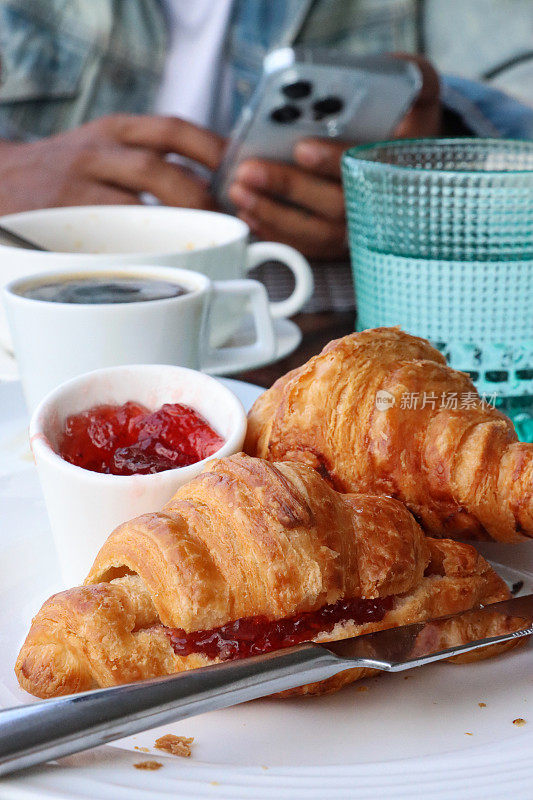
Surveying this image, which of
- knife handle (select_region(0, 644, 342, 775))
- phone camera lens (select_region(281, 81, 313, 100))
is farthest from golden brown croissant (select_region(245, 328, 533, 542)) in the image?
phone camera lens (select_region(281, 81, 313, 100))

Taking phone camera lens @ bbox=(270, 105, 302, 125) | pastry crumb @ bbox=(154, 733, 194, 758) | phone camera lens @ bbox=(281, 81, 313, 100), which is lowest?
pastry crumb @ bbox=(154, 733, 194, 758)

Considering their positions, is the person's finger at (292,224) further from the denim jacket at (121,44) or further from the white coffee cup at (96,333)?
the white coffee cup at (96,333)

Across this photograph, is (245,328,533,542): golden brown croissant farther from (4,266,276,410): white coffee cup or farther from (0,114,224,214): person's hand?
(0,114,224,214): person's hand

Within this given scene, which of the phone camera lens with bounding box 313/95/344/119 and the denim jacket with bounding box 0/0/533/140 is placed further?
the denim jacket with bounding box 0/0/533/140

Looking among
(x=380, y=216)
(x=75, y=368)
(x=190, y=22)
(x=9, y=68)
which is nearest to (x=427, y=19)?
(x=190, y=22)

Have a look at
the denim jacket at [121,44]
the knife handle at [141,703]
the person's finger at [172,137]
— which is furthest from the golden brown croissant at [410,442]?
the denim jacket at [121,44]

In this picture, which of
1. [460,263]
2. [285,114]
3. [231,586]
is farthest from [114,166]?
[231,586]

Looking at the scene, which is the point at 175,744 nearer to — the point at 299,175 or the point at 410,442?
the point at 410,442

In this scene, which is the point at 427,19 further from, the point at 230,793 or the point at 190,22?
the point at 230,793
